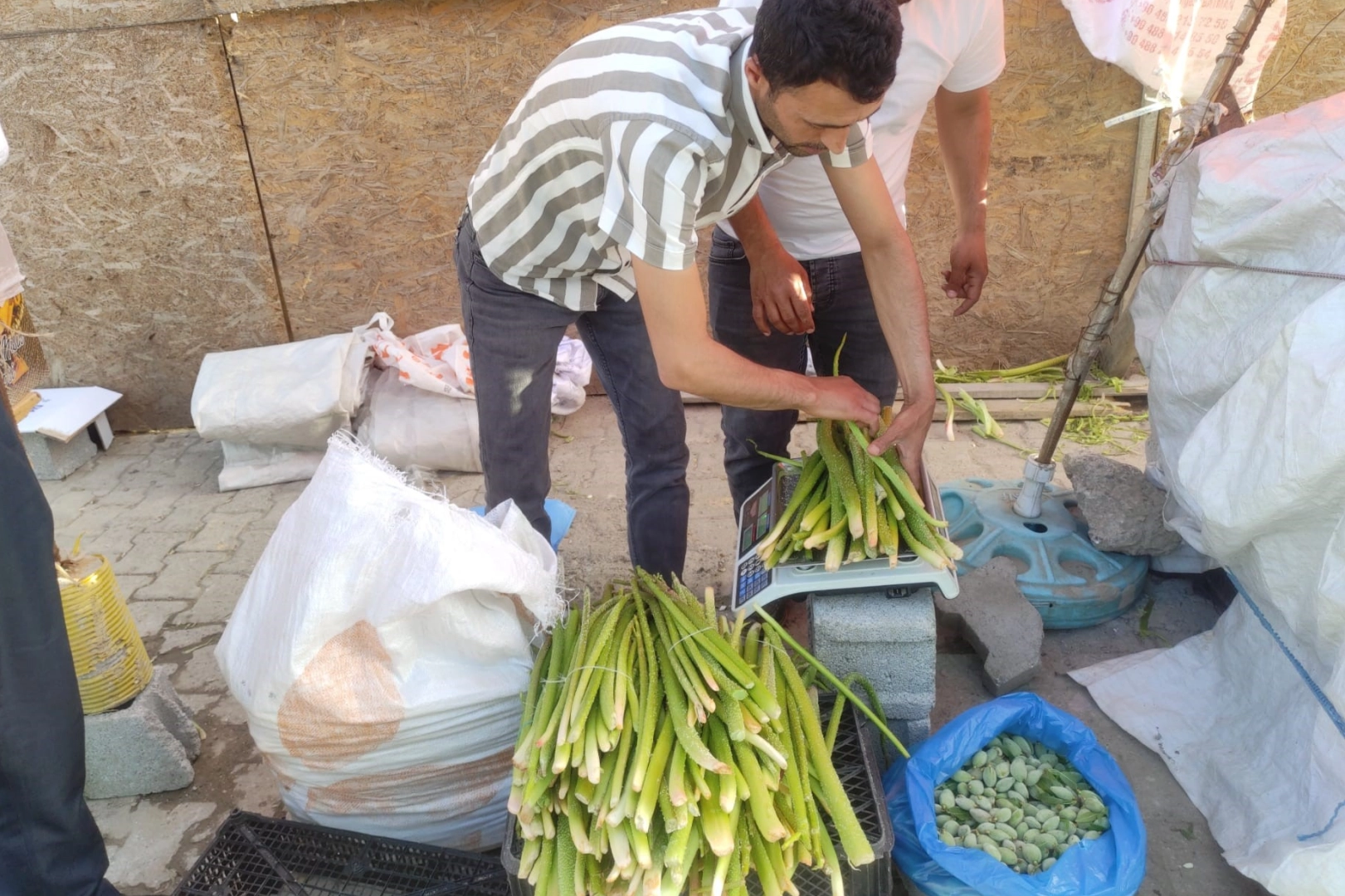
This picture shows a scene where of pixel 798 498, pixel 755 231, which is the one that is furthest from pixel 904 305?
pixel 798 498

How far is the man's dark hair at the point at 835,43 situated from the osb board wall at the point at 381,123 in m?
2.73

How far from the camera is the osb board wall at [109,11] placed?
13.6 feet

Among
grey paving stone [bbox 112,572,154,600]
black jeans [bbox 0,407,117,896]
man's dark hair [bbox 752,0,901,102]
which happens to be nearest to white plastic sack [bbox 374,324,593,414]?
grey paving stone [bbox 112,572,154,600]

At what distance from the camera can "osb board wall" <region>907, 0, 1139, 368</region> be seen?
421 centimetres

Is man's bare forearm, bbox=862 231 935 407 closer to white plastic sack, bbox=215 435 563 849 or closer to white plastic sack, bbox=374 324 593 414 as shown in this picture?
white plastic sack, bbox=215 435 563 849

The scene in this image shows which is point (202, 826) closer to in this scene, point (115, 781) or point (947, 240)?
point (115, 781)

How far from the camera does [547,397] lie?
106 inches

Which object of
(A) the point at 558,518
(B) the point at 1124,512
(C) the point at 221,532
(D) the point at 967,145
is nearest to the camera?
(D) the point at 967,145

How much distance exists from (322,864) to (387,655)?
1.88 ft

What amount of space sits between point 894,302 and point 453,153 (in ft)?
9.17

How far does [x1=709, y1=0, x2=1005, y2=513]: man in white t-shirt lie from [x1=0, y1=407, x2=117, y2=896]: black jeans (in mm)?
1767

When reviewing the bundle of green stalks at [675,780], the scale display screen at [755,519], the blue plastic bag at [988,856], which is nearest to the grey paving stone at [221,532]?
the scale display screen at [755,519]

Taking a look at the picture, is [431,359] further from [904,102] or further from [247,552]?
[904,102]

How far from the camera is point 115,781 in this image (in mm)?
2645
